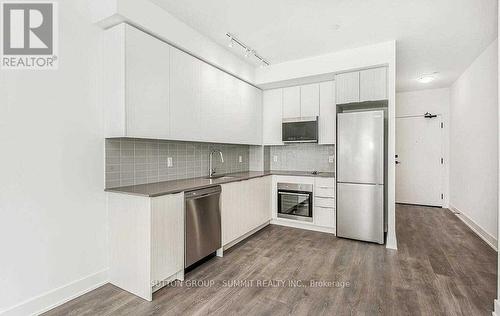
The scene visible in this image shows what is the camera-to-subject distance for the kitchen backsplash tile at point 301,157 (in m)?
4.34

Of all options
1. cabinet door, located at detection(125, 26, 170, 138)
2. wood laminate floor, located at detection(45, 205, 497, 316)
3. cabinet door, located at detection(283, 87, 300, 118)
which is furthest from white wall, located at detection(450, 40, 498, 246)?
cabinet door, located at detection(125, 26, 170, 138)

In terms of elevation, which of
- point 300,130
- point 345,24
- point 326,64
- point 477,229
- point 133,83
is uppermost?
point 345,24

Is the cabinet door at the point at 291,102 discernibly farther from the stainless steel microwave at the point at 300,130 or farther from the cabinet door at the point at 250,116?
the cabinet door at the point at 250,116

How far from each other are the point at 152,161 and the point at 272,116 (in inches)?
93.2

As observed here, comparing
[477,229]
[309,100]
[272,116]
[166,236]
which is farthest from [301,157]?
[166,236]

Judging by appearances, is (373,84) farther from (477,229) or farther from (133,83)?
(133,83)

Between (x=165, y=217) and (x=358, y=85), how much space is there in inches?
117

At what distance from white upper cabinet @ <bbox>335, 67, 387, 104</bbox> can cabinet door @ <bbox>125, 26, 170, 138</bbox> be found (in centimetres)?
238

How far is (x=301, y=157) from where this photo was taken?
4.55 meters

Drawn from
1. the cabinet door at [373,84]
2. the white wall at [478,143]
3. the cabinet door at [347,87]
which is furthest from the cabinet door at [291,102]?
the white wall at [478,143]

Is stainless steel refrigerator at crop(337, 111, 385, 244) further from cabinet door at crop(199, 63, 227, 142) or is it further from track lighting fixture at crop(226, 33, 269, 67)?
cabinet door at crop(199, 63, 227, 142)

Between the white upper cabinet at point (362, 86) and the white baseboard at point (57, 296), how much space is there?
3562mm

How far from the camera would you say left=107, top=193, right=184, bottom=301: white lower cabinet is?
2.06 m

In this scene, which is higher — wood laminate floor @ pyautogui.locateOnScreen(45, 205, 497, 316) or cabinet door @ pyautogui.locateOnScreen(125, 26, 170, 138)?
cabinet door @ pyautogui.locateOnScreen(125, 26, 170, 138)
